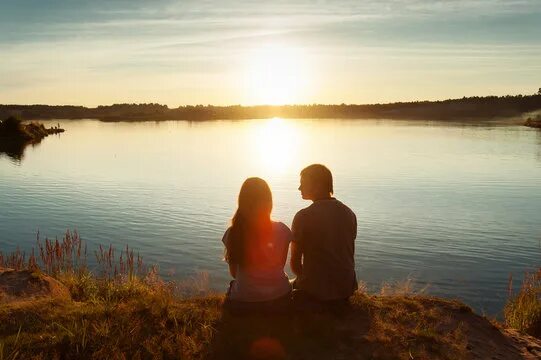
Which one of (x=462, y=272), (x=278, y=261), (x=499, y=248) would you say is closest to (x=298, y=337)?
(x=278, y=261)

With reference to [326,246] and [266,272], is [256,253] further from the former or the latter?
[326,246]

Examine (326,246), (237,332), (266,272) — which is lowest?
(237,332)

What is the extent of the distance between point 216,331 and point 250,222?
5.57 feet

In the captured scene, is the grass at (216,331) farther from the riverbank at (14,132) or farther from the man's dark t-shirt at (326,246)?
the riverbank at (14,132)

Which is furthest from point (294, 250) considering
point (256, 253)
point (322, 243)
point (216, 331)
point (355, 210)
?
point (355, 210)

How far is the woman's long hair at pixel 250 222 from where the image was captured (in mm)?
7242

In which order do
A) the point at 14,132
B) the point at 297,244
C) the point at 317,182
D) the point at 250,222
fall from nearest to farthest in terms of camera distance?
the point at 250,222
the point at 317,182
the point at 297,244
the point at 14,132

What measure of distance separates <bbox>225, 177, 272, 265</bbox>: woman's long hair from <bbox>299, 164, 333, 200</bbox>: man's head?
32.5 inches

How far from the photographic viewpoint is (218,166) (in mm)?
50562

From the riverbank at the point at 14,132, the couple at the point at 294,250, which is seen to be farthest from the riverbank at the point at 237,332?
the riverbank at the point at 14,132

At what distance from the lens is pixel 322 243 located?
26.0 ft

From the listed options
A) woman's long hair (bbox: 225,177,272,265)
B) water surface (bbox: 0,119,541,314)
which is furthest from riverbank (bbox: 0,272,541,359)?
water surface (bbox: 0,119,541,314)

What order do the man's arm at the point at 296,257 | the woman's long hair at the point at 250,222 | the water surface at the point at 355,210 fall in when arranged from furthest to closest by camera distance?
the water surface at the point at 355,210 → the man's arm at the point at 296,257 → the woman's long hair at the point at 250,222

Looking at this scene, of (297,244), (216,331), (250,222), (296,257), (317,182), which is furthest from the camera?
(296,257)
